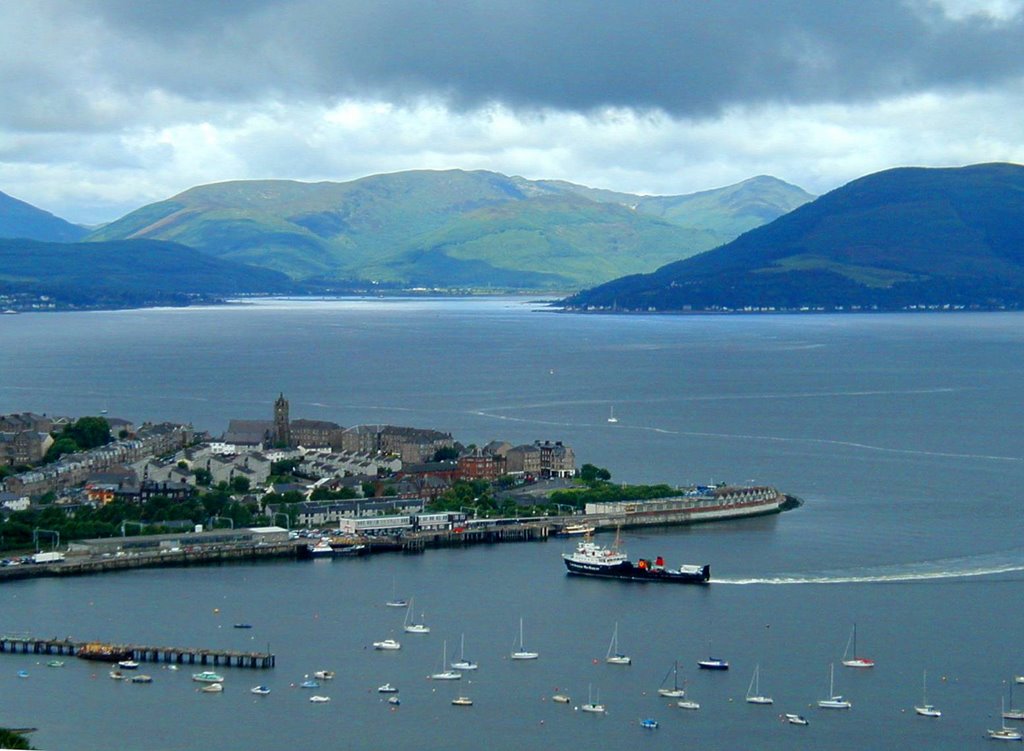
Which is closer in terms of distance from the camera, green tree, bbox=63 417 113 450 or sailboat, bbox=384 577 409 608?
sailboat, bbox=384 577 409 608

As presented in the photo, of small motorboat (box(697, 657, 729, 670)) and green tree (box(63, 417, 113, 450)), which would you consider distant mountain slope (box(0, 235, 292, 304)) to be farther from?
small motorboat (box(697, 657, 729, 670))

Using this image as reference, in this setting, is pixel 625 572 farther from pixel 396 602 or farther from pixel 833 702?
pixel 833 702

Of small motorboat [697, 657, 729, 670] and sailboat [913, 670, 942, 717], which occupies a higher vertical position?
small motorboat [697, 657, 729, 670]

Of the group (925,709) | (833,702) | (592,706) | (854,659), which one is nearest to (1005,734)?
(925,709)

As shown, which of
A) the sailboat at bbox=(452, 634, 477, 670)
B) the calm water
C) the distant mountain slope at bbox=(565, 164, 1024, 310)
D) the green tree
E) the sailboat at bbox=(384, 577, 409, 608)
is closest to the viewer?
the calm water

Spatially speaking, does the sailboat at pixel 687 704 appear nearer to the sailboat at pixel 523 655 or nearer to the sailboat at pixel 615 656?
the sailboat at pixel 615 656

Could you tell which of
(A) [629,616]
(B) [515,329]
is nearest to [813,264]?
(B) [515,329]

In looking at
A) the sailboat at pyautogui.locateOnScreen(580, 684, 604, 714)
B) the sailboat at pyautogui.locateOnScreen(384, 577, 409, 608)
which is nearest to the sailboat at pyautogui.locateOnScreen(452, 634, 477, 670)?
the sailboat at pyautogui.locateOnScreen(580, 684, 604, 714)
